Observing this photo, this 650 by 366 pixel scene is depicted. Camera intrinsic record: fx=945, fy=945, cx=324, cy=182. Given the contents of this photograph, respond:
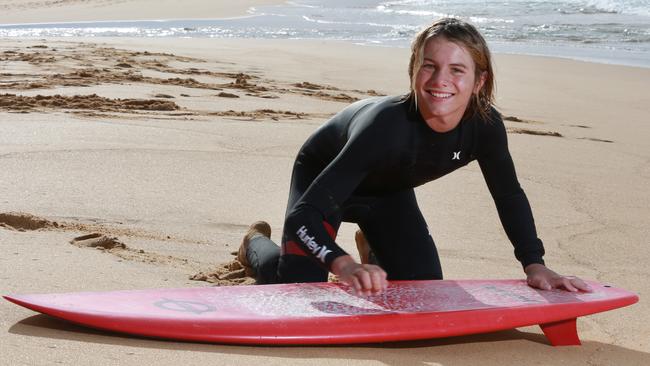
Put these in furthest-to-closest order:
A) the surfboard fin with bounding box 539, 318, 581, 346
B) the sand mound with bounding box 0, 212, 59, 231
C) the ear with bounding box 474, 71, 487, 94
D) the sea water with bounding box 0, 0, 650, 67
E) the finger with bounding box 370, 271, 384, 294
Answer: the sea water with bounding box 0, 0, 650, 67 < the sand mound with bounding box 0, 212, 59, 231 < the ear with bounding box 474, 71, 487, 94 < the surfboard fin with bounding box 539, 318, 581, 346 < the finger with bounding box 370, 271, 384, 294

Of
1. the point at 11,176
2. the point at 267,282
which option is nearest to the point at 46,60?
the point at 11,176

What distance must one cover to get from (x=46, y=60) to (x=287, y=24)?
766 cm

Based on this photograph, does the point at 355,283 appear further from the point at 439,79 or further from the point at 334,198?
the point at 439,79

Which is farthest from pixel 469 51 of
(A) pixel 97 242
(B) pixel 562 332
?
(A) pixel 97 242

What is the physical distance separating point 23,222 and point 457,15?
562 inches

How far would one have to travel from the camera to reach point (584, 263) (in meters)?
3.81

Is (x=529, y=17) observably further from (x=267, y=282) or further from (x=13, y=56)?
(x=267, y=282)

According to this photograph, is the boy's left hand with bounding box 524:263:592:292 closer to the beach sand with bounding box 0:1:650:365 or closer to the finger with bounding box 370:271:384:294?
the beach sand with bounding box 0:1:650:365

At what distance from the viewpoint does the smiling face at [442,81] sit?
288 centimetres

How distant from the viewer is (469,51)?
114 inches

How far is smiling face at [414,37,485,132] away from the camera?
9.44 ft

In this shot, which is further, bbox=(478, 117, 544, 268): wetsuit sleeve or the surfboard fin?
bbox=(478, 117, 544, 268): wetsuit sleeve

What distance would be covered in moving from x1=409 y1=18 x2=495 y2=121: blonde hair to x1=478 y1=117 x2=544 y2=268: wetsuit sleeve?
0.24ft

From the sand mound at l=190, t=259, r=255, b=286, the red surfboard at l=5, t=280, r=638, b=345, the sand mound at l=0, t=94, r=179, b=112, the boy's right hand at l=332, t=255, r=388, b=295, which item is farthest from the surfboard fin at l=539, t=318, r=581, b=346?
the sand mound at l=0, t=94, r=179, b=112
